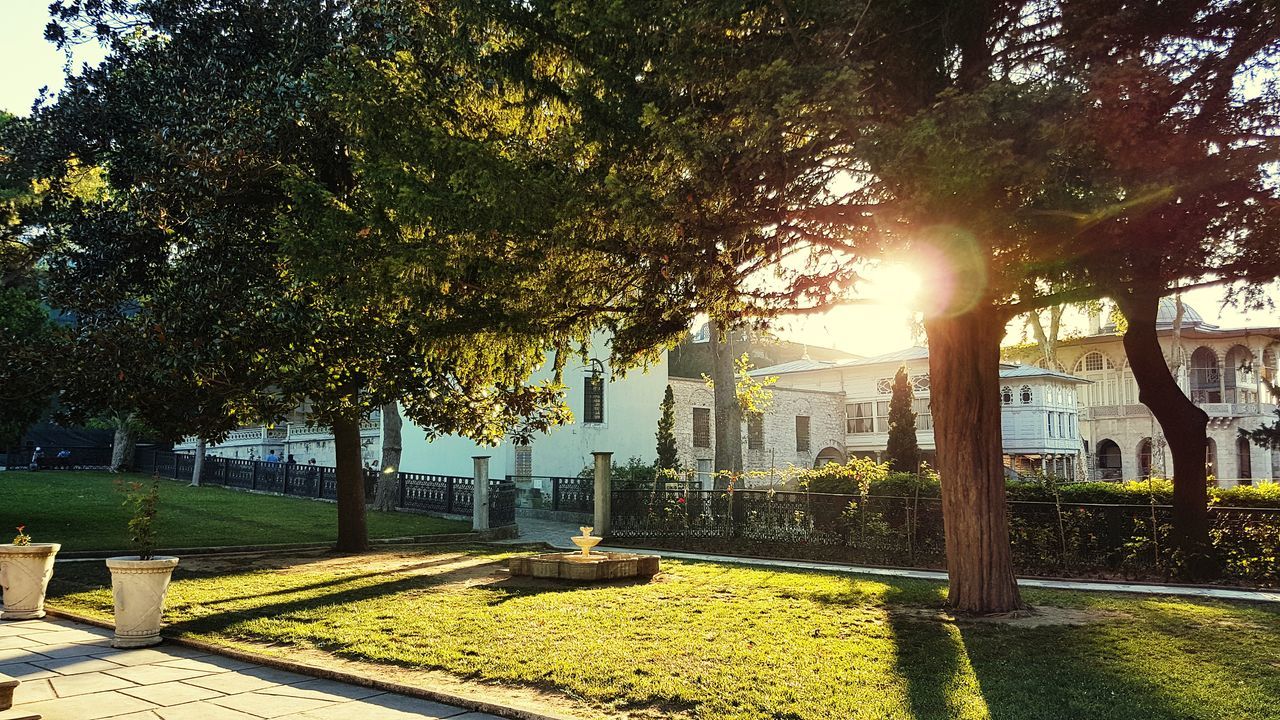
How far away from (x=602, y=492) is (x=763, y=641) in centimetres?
1216

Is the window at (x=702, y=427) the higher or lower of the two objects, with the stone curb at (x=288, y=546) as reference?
higher

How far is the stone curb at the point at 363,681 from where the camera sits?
17.9 feet

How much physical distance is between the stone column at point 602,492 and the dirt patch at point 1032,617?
10640 mm

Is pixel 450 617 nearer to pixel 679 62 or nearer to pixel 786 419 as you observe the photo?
pixel 679 62

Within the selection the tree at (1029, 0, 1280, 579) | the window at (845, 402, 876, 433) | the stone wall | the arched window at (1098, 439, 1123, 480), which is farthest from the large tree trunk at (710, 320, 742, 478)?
the arched window at (1098, 439, 1123, 480)

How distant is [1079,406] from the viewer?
46.7m

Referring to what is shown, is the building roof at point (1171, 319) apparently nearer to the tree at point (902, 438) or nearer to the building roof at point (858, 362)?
the building roof at point (858, 362)

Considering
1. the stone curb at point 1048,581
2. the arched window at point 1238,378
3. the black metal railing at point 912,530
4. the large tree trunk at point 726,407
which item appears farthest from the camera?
the arched window at point 1238,378

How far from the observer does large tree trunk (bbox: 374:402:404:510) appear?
25219 millimetres

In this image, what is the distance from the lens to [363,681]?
248 inches

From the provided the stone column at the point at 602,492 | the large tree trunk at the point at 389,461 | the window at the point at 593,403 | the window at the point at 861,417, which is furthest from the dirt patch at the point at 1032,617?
the window at the point at 861,417

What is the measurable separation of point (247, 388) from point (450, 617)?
6.54 meters

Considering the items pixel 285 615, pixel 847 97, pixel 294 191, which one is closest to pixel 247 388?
pixel 294 191

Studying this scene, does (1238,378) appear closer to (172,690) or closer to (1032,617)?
(1032,617)
